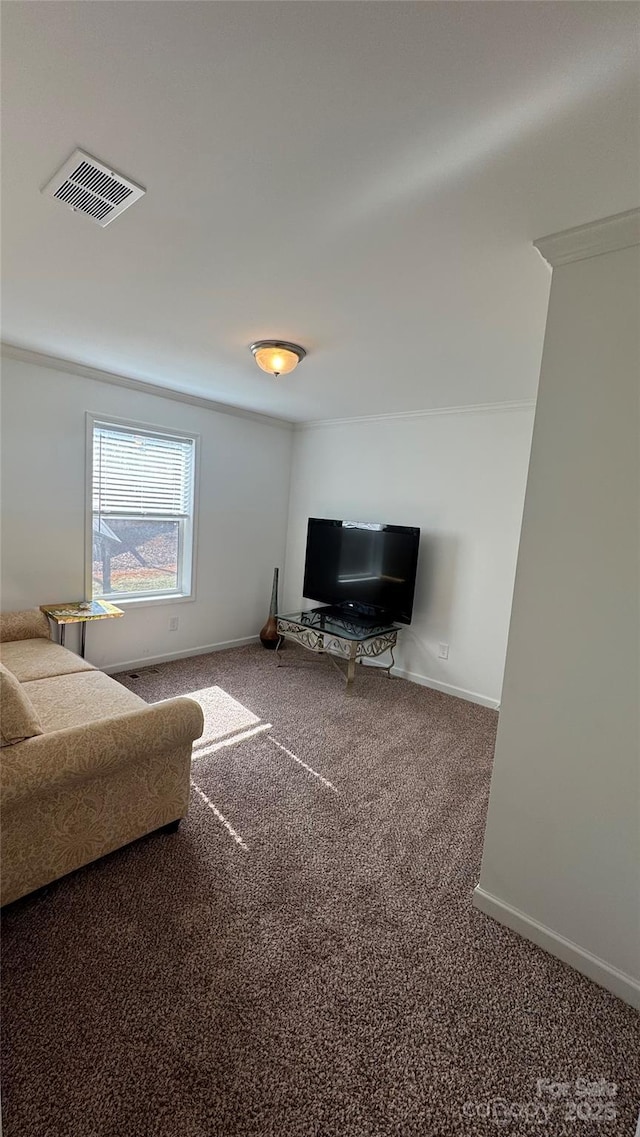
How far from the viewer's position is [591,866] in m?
1.48

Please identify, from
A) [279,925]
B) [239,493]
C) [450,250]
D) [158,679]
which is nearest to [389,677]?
[158,679]

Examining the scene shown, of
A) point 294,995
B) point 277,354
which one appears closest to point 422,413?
point 277,354

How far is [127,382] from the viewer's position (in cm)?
358

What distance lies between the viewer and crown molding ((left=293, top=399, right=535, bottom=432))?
3.41m

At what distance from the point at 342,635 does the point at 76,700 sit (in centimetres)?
203

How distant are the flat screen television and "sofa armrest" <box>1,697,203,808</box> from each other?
7.60 ft

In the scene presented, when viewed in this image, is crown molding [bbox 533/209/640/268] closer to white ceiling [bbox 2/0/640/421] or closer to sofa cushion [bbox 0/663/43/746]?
white ceiling [bbox 2/0/640/421]

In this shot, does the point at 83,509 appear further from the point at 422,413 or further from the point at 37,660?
the point at 422,413

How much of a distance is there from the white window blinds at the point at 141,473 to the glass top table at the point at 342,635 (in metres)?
1.47

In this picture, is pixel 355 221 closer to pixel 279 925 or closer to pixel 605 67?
pixel 605 67

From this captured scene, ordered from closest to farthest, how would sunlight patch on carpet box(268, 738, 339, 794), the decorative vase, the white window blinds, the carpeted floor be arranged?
the carpeted floor
sunlight patch on carpet box(268, 738, 339, 794)
the white window blinds
the decorative vase

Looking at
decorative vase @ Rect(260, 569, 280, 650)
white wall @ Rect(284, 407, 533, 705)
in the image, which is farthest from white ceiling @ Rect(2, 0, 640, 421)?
decorative vase @ Rect(260, 569, 280, 650)

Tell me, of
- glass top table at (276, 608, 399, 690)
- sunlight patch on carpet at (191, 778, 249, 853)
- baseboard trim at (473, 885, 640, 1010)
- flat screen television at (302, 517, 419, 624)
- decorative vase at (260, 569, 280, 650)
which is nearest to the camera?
baseboard trim at (473, 885, 640, 1010)

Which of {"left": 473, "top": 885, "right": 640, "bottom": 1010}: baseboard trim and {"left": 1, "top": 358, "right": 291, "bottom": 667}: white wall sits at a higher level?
{"left": 1, "top": 358, "right": 291, "bottom": 667}: white wall
